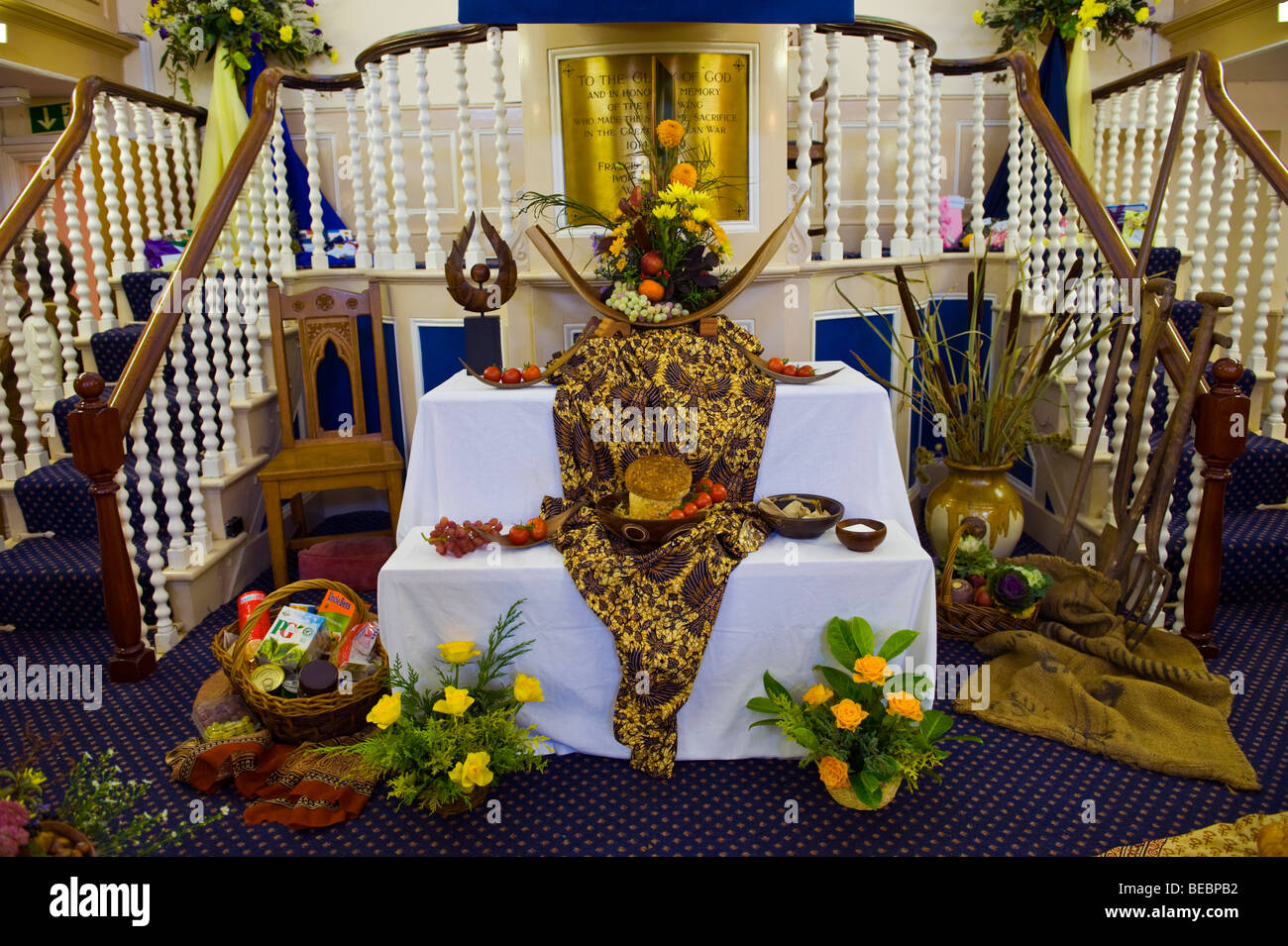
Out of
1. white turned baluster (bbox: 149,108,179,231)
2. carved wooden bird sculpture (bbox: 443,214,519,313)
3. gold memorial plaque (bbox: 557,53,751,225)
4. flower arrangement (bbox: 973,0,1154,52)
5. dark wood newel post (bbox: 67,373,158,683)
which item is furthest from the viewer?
flower arrangement (bbox: 973,0,1154,52)

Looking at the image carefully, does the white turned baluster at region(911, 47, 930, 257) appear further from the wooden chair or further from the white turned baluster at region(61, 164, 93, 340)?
the white turned baluster at region(61, 164, 93, 340)

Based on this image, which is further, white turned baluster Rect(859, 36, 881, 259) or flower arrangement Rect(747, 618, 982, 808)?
white turned baluster Rect(859, 36, 881, 259)

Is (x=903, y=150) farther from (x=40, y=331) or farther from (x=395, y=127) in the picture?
(x=40, y=331)

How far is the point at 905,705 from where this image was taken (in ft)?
7.86

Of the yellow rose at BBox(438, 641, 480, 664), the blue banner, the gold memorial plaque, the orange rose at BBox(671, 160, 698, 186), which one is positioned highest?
the blue banner

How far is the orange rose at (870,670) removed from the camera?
7.98 ft

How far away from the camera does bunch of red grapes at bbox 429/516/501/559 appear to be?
271 centimetres

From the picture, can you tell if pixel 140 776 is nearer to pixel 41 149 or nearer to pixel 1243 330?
pixel 41 149

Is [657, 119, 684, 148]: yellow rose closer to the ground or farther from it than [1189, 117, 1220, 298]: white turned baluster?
farther from it

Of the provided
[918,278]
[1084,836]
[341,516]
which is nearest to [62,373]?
[341,516]

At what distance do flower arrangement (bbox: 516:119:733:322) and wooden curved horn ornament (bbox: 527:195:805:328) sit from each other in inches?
1.1

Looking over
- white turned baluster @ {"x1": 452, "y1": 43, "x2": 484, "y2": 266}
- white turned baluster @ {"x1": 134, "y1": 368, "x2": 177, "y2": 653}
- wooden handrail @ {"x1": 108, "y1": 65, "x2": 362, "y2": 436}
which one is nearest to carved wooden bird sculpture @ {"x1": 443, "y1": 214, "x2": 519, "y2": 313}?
white turned baluster @ {"x1": 452, "y1": 43, "x2": 484, "y2": 266}

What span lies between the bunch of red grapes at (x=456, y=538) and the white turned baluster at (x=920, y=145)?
2.63m

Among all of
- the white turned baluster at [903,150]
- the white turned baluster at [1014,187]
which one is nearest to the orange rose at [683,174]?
the white turned baluster at [903,150]
